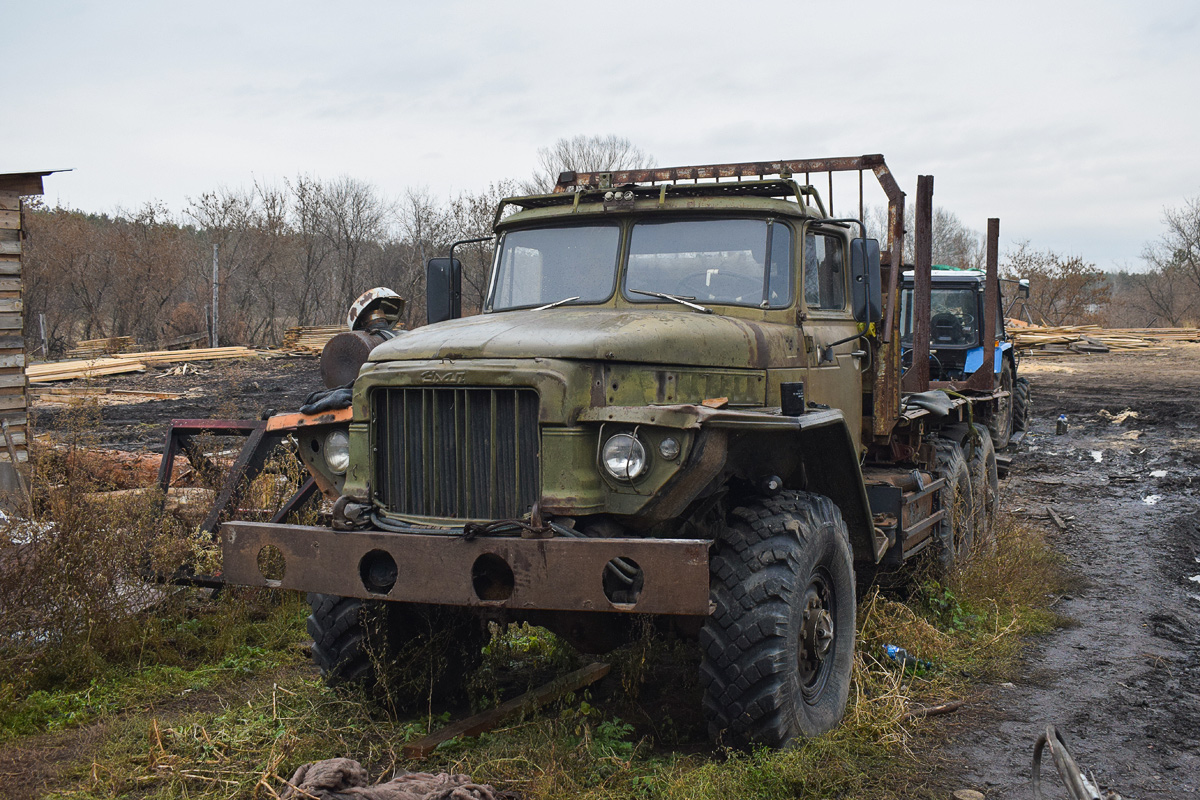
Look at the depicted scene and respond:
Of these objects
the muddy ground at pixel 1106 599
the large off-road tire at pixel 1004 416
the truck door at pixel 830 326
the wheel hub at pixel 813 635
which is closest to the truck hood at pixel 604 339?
the truck door at pixel 830 326

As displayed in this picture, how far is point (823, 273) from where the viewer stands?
5.81 m

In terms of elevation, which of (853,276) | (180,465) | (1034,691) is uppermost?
(853,276)

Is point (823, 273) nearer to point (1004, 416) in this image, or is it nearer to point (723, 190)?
point (723, 190)

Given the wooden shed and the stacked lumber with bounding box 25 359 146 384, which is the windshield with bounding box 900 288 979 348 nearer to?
the wooden shed

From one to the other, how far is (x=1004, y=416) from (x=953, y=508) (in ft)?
25.7

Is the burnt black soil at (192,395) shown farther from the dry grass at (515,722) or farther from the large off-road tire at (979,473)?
the large off-road tire at (979,473)

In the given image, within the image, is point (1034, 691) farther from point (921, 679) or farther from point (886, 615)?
point (886, 615)

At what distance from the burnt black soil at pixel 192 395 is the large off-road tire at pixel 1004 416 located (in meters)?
9.34

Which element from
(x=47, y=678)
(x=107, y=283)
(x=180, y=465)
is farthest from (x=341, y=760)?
(x=107, y=283)

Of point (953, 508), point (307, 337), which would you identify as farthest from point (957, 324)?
point (307, 337)

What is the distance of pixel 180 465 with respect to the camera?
992cm

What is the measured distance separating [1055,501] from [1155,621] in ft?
15.7

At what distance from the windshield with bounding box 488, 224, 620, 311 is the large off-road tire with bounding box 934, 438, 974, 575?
141 inches

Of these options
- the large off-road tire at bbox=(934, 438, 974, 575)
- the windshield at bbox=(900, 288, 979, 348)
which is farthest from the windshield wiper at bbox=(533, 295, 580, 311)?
the windshield at bbox=(900, 288, 979, 348)
